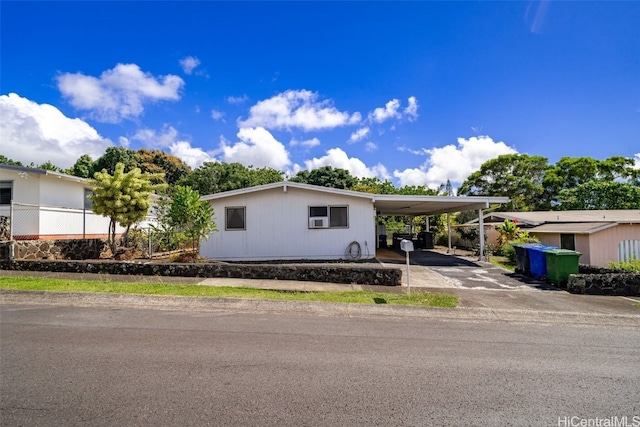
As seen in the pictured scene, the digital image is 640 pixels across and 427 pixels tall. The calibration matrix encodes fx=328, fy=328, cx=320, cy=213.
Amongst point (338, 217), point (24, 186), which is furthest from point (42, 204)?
point (338, 217)

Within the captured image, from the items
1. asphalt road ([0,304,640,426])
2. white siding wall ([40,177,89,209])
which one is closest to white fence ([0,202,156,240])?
white siding wall ([40,177,89,209])

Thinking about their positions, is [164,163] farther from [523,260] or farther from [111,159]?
[523,260]

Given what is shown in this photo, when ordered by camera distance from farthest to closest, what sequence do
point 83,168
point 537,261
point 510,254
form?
point 83,168 < point 510,254 < point 537,261

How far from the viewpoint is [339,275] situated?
1008 centimetres

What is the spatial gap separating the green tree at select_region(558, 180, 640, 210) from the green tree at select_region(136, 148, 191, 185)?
142ft

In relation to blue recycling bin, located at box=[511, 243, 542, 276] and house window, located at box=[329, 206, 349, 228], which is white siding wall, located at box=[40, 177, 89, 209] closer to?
house window, located at box=[329, 206, 349, 228]

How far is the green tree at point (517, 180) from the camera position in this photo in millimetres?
36844

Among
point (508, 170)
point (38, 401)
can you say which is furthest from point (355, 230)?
point (508, 170)

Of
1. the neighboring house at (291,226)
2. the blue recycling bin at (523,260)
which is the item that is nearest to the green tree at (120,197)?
the neighboring house at (291,226)

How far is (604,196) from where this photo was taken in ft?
94.1

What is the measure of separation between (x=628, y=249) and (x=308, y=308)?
622 inches

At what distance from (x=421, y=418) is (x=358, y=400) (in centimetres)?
62

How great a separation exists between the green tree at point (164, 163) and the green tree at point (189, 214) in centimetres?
3188

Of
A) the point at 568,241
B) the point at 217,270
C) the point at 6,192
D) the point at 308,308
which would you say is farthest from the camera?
the point at 568,241
